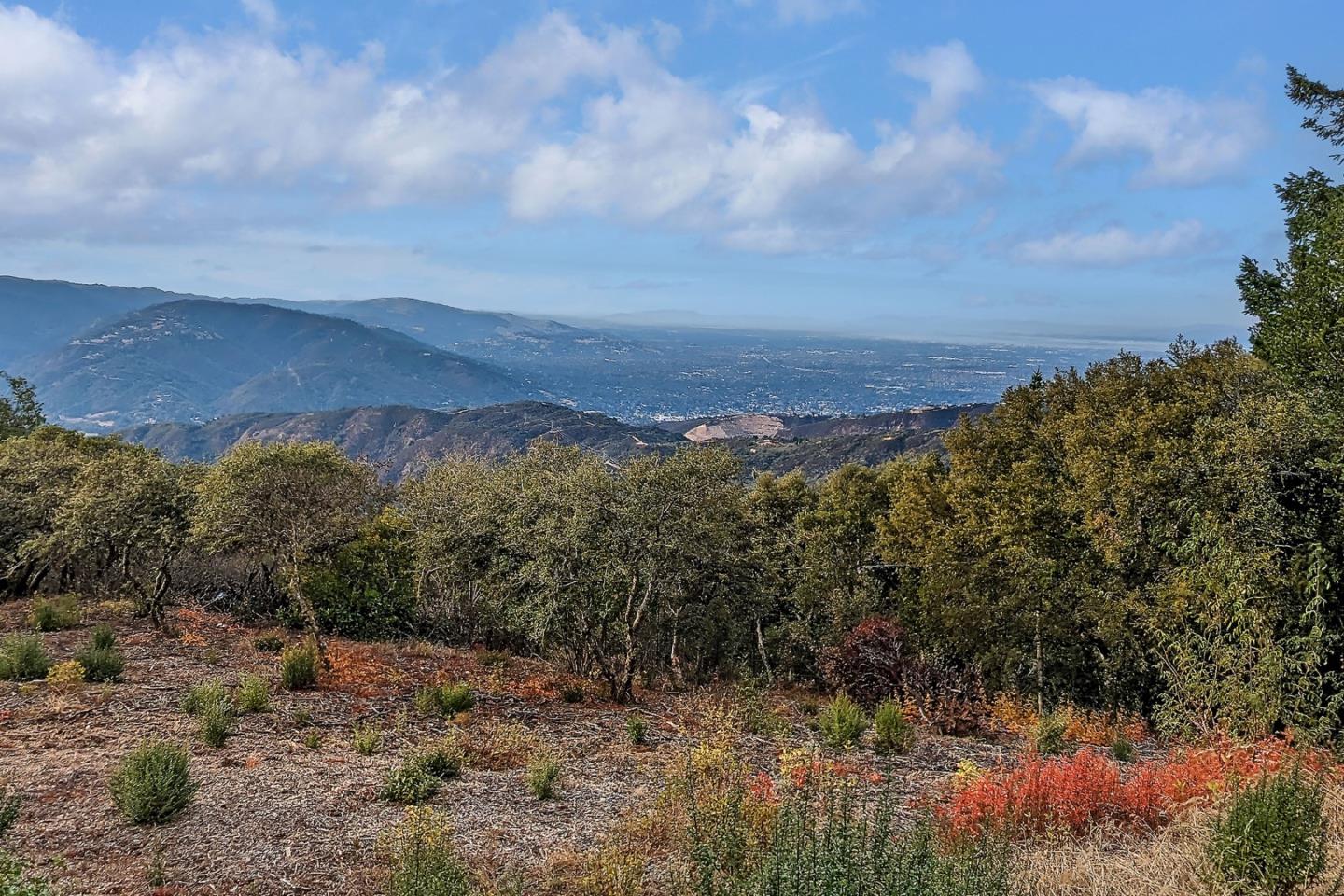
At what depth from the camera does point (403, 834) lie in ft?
18.5

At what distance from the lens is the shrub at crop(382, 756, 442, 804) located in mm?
7230

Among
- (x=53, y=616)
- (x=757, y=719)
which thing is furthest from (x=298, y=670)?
(x=757, y=719)

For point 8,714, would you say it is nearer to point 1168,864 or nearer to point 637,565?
point 637,565

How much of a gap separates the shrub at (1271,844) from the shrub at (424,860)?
16.3 ft

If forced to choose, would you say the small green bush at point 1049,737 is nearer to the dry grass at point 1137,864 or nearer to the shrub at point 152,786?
the dry grass at point 1137,864

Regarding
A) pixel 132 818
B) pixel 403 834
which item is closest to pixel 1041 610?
pixel 403 834

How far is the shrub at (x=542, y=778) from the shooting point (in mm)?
7582

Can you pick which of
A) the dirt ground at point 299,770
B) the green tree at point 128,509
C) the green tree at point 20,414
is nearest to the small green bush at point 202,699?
the dirt ground at point 299,770

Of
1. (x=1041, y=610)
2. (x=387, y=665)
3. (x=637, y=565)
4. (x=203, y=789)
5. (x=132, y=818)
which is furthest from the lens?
(x=1041, y=610)

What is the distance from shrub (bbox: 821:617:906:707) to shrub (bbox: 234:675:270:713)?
9.88 m

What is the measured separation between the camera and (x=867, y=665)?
14.9 m

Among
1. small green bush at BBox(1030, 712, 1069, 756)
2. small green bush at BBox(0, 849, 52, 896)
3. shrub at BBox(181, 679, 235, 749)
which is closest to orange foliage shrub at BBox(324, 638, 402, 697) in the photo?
shrub at BBox(181, 679, 235, 749)

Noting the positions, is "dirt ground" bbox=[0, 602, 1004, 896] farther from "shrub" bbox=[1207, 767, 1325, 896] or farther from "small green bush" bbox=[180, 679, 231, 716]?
"shrub" bbox=[1207, 767, 1325, 896]

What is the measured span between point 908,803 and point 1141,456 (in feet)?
33.5
